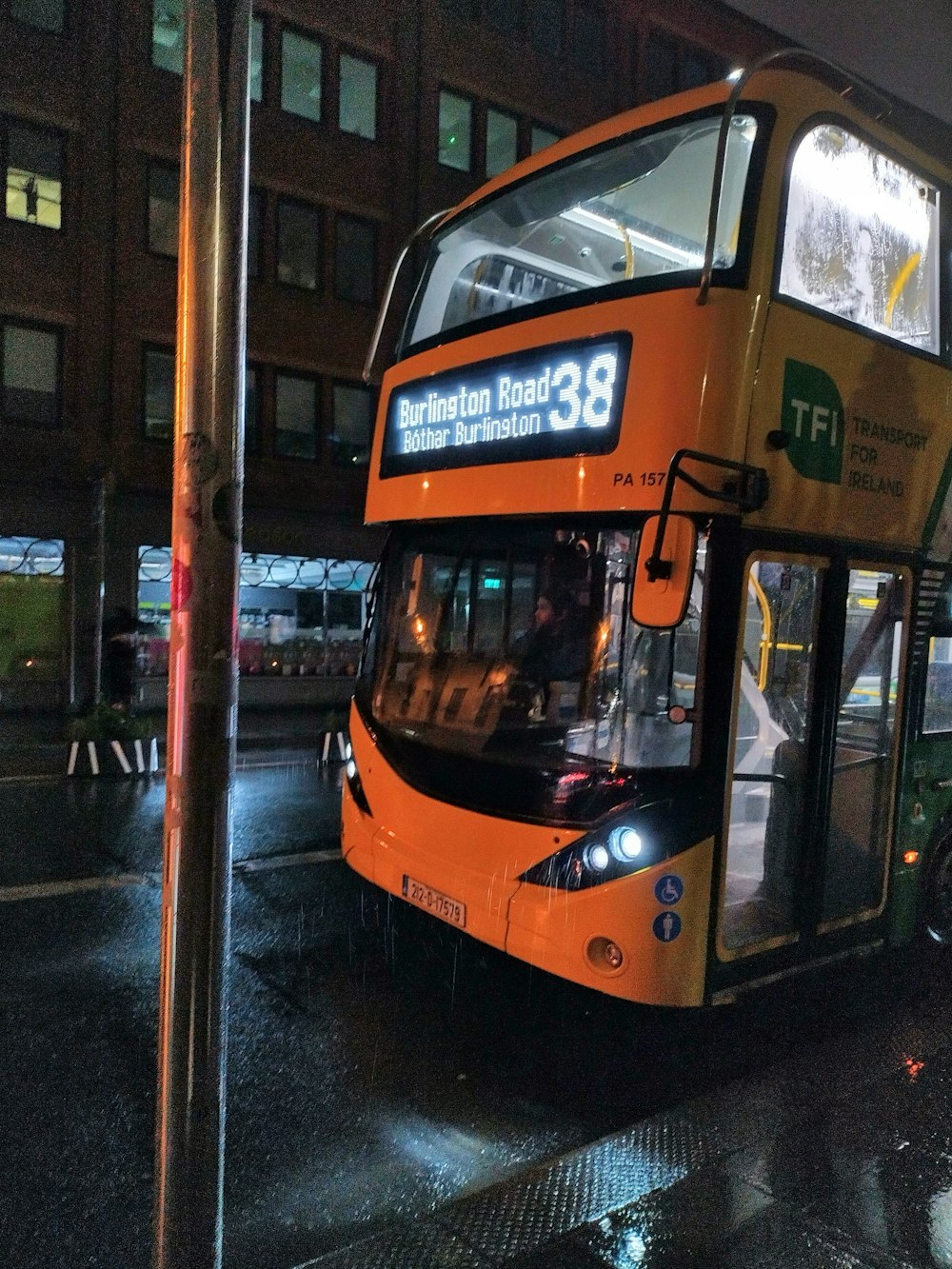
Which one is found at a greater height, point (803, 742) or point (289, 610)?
point (803, 742)

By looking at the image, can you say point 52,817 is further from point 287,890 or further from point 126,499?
point 126,499

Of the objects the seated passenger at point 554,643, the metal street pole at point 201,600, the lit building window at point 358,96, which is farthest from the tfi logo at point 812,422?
the lit building window at point 358,96

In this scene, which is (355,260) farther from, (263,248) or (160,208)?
(160,208)

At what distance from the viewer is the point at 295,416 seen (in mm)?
20688

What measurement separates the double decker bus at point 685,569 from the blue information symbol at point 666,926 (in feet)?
0.04

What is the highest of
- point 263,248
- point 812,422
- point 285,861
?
point 263,248

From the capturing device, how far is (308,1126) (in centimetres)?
407

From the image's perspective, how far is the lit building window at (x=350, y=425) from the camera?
21277 mm

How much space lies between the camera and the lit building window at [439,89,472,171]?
2183 centimetres

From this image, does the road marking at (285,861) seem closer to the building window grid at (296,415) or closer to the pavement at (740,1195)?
the pavement at (740,1195)

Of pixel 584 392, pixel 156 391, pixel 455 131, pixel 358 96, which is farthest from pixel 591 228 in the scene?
pixel 455 131

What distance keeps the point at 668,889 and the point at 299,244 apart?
19.1 meters

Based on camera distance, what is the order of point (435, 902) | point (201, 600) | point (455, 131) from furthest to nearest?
point (455, 131), point (435, 902), point (201, 600)

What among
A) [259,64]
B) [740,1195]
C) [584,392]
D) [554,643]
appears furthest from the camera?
[259,64]
